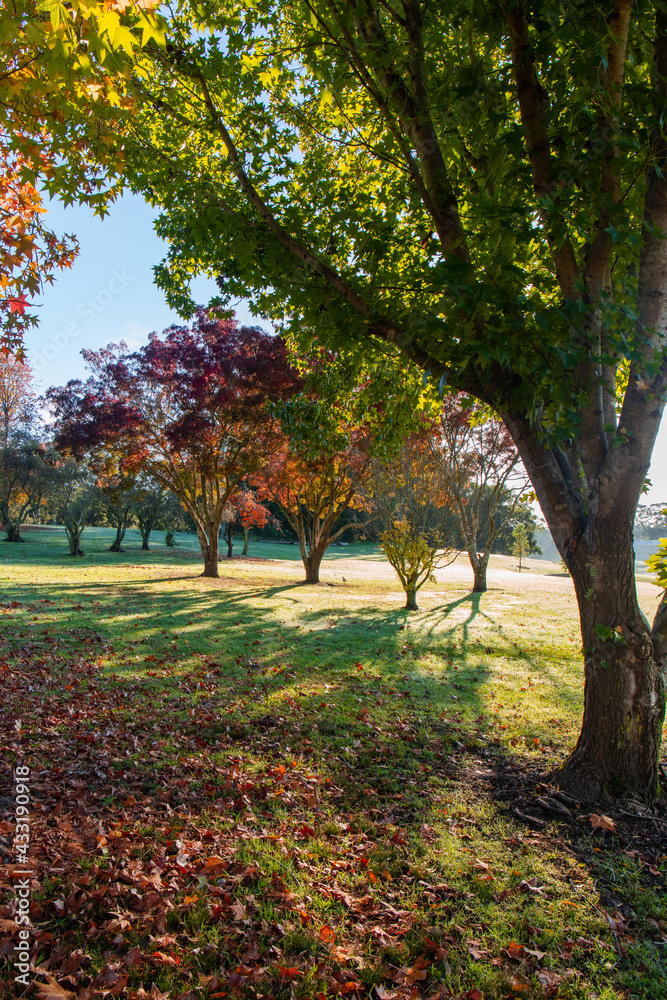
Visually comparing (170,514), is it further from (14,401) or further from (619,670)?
(619,670)

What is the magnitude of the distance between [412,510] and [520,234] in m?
11.6

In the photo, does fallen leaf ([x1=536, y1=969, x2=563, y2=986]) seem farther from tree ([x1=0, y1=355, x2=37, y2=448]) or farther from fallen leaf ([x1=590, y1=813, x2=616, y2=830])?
tree ([x1=0, y1=355, x2=37, y2=448])

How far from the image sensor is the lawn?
2408 mm

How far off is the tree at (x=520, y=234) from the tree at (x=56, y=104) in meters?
0.56

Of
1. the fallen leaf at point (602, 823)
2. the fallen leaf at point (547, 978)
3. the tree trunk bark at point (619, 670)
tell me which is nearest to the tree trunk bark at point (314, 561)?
the tree trunk bark at point (619, 670)

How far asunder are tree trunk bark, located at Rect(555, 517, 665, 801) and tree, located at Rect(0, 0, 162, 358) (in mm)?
4327

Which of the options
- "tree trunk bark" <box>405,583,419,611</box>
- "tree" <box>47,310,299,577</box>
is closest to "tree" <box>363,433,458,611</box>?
"tree trunk bark" <box>405,583,419,611</box>

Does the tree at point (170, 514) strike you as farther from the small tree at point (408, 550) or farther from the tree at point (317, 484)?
the small tree at point (408, 550)

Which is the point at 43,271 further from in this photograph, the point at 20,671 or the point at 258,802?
the point at 258,802

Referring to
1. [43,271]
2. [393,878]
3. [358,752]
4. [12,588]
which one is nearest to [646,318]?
[393,878]

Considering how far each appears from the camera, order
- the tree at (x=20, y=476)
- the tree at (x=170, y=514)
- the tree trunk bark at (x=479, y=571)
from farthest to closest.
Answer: the tree at (x=170, y=514)
the tree at (x=20, y=476)
the tree trunk bark at (x=479, y=571)

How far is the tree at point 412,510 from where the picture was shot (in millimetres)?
13812

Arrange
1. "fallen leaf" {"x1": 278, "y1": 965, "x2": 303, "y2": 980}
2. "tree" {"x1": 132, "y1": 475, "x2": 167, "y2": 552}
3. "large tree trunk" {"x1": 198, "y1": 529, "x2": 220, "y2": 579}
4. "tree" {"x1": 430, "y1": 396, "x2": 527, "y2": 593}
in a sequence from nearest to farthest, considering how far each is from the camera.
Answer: "fallen leaf" {"x1": 278, "y1": 965, "x2": 303, "y2": 980}
"tree" {"x1": 430, "y1": 396, "x2": 527, "y2": 593}
"large tree trunk" {"x1": 198, "y1": 529, "x2": 220, "y2": 579}
"tree" {"x1": 132, "y1": 475, "x2": 167, "y2": 552}

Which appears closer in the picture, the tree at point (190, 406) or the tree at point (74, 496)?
the tree at point (190, 406)
